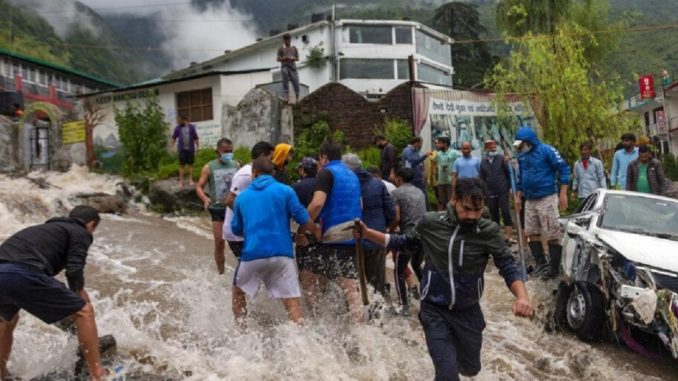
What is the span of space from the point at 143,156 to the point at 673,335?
1881 cm

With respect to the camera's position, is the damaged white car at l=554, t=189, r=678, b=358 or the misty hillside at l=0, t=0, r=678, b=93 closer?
the damaged white car at l=554, t=189, r=678, b=358

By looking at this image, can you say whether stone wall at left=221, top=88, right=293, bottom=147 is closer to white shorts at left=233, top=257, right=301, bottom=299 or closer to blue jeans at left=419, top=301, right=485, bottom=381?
white shorts at left=233, top=257, right=301, bottom=299

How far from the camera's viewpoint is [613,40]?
31.5 m

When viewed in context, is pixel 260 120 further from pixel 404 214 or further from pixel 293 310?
pixel 293 310

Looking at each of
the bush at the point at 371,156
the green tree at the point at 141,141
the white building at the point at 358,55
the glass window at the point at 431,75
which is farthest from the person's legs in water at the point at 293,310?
the glass window at the point at 431,75

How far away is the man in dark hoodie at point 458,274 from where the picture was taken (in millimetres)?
4250

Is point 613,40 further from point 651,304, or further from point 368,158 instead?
point 651,304

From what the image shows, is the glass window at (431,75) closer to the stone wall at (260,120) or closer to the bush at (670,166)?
the bush at (670,166)

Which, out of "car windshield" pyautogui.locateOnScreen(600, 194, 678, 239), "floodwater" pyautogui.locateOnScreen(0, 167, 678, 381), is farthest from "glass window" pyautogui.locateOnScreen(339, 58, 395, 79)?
"car windshield" pyautogui.locateOnScreen(600, 194, 678, 239)

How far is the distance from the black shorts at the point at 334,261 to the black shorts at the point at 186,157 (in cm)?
1200

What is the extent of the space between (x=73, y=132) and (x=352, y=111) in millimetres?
10543

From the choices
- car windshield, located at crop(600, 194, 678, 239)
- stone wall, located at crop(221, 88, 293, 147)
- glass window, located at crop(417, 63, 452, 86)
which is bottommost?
car windshield, located at crop(600, 194, 678, 239)

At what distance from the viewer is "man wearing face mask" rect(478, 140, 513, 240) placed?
11.4 meters

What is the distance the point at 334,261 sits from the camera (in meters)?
6.27
